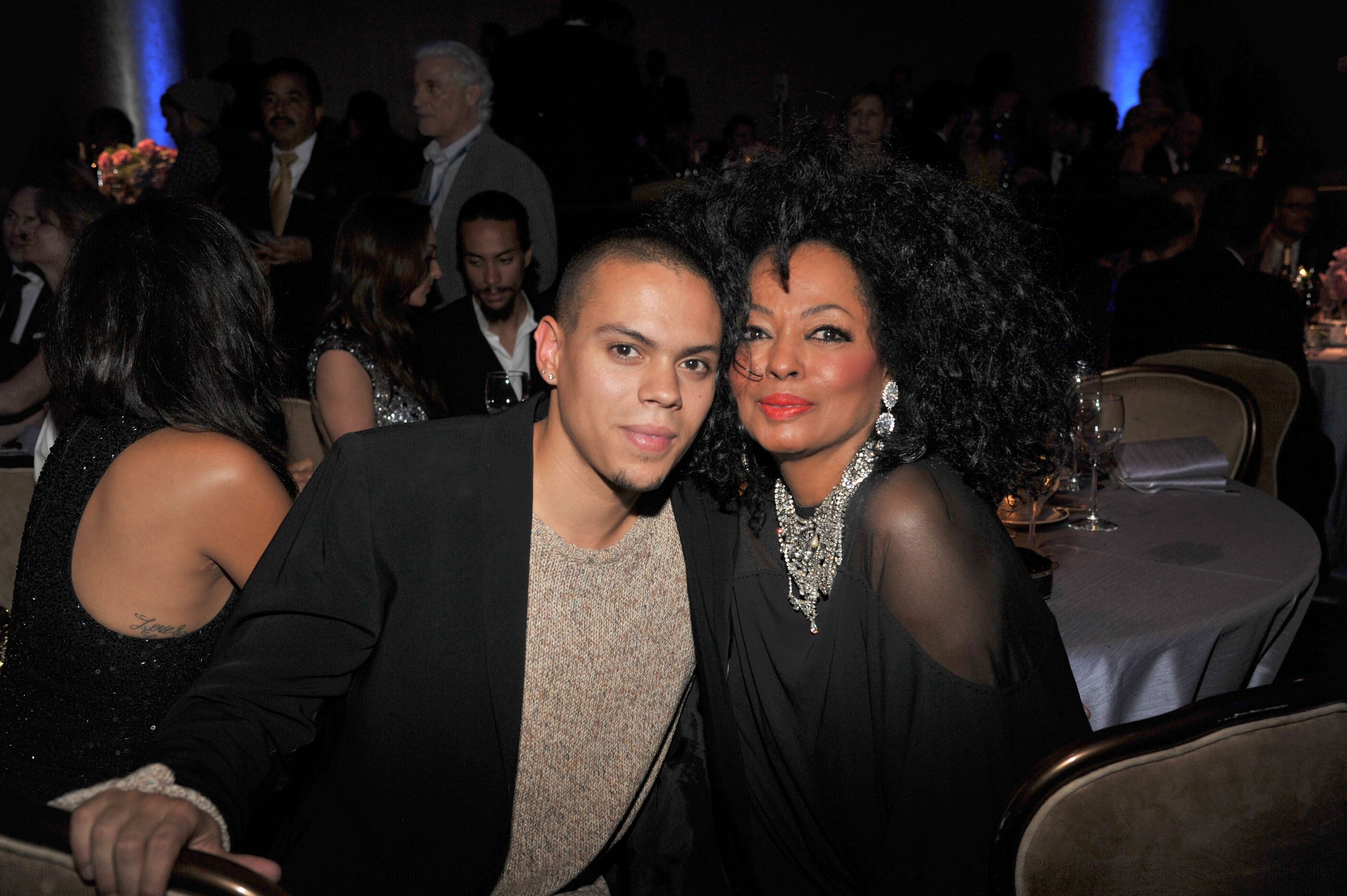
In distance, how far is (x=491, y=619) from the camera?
150 cm

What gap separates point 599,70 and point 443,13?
6.66 metres

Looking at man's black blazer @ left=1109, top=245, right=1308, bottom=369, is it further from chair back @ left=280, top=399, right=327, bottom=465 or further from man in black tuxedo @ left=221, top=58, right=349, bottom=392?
man in black tuxedo @ left=221, top=58, right=349, bottom=392

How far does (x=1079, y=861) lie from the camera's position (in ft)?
3.56

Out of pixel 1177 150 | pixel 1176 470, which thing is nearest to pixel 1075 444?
pixel 1176 470

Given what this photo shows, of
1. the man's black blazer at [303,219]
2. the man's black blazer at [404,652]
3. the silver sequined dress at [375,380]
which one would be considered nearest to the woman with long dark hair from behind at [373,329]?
the silver sequined dress at [375,380]

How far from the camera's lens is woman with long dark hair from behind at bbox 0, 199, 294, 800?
1566 mm

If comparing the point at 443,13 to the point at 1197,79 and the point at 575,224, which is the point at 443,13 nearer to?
the point at 575,224

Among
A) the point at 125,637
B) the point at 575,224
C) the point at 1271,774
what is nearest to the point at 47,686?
the point at 125,637

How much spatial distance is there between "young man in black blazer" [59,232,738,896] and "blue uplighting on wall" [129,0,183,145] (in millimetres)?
10604

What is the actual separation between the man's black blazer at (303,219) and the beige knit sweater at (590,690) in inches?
118

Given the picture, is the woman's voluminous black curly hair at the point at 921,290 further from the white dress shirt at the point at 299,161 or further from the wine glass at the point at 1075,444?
the white dress shirt at the point at 299,161

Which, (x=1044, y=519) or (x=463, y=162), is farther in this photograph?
(x=463, y=162)

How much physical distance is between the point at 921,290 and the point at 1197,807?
92cm

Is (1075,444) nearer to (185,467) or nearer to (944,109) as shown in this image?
(185,467)
